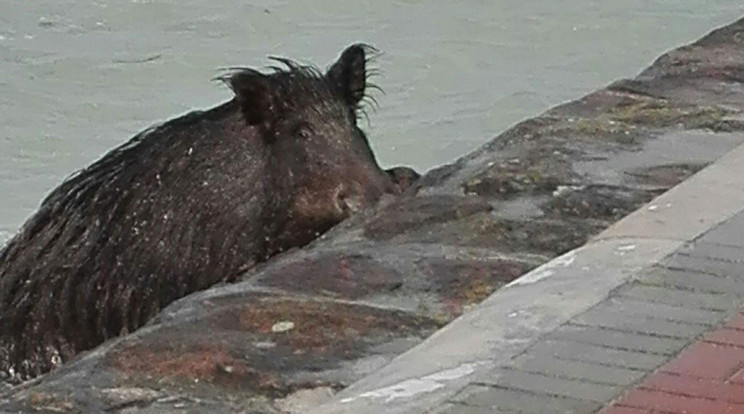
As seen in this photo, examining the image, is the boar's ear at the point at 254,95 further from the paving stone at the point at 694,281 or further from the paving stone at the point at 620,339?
the paving stone at the point at 620,339

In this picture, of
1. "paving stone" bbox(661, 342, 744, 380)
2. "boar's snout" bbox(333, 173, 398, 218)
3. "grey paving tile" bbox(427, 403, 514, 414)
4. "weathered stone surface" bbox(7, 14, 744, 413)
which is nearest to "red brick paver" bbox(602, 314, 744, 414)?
"paving stone" bbox(661, 342, 744, 380)

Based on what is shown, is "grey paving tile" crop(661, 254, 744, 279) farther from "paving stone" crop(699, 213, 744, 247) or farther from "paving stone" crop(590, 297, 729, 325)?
"paving stone" crop(590, 297, 729, 325)

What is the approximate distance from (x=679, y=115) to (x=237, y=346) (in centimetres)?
259

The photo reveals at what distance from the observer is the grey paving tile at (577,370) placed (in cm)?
420

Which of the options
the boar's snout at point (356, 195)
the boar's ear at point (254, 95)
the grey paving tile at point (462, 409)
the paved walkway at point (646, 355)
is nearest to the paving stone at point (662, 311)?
the paved walkway at point (646, 355)

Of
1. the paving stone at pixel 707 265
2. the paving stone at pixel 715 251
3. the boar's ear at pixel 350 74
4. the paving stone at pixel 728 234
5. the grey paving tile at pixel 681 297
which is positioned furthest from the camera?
the boar's ear at pixel 350 74

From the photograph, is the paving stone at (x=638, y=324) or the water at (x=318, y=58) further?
the water at (x=318, y=58)

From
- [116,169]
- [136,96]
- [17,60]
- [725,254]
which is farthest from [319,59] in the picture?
[725,254]

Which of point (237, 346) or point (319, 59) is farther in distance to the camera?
point (319, 59)

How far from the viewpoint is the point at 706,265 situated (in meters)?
4.92

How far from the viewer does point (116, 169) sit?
7320 millimetres

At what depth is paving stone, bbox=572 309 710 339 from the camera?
14.6 feet

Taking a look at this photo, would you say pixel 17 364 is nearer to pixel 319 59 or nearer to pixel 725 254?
pixel 725 254

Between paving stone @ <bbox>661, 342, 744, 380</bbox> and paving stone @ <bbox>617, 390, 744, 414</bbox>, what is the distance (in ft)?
0.48
